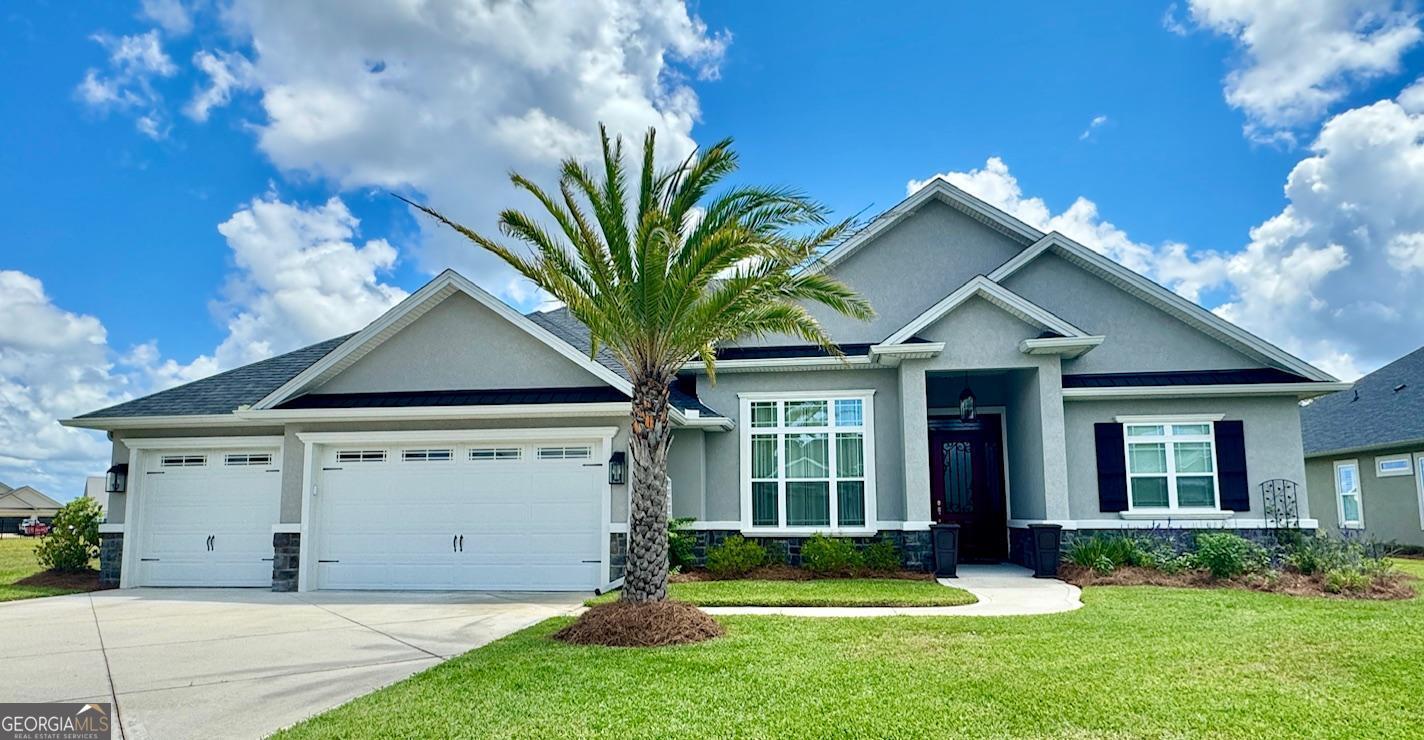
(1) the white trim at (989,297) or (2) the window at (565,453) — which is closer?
(2) the window at (565,453)

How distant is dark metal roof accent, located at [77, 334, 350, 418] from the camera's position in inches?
536

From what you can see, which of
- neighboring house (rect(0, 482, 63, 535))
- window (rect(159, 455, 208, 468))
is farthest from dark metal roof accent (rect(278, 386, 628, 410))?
neighboring house (rect(0, 482, 63, 535))

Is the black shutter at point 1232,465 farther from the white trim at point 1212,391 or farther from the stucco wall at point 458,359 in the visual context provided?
the stucco wall at point 458,359

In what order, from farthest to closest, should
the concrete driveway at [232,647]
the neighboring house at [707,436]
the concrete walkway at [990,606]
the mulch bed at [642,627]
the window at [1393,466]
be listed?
the window at [1393,466] → the neighboring house at [707,436] → the concrete walkway at [990,606] → the mulch bed at [642,627] → the concrete driveway at [232,647]

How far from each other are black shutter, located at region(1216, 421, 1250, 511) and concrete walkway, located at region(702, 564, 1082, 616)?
360 cm

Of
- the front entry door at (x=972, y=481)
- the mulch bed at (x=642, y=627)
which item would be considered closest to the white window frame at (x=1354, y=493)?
the front entry door at (x=972, y=481)

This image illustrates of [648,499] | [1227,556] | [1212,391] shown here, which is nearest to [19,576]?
[648,499]

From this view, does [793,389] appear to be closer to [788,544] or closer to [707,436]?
[707,436]

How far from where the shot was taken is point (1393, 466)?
61.3ft

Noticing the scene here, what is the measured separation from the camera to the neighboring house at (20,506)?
35.4 metres

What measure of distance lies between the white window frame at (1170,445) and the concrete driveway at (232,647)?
9.29m

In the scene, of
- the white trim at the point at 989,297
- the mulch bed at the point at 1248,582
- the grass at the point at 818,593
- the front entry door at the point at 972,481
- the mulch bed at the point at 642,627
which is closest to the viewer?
the mulch bed at the point at 642,627

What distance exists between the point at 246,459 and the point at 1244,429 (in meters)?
16.6

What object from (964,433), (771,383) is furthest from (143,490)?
(964,433)
